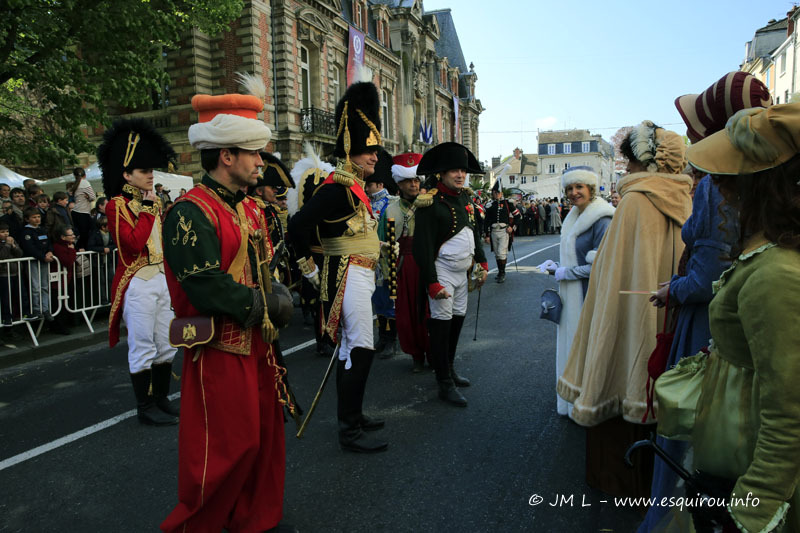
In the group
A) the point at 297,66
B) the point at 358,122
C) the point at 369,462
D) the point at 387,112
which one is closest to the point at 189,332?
the point at 369,462

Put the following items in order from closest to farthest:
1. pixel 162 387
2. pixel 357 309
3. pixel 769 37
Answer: pixel 357 309 → pixel 162 387 → pixel 769 37

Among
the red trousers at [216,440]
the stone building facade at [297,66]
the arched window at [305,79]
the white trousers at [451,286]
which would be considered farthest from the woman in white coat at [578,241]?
the arched window at [305,79]

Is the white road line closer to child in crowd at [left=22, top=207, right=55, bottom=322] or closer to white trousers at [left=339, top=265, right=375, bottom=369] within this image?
white trousers at [left=339, top=265, right=375, bottom=369]

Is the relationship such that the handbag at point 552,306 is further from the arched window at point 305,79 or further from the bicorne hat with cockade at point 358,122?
the arched window at point 305,79

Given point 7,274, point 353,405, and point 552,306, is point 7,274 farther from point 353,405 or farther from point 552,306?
point 552,306

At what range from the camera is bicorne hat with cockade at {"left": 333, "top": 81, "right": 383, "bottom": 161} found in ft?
12.8

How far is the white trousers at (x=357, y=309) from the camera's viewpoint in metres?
3.71

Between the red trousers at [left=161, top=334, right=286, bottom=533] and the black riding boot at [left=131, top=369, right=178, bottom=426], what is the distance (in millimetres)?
2182

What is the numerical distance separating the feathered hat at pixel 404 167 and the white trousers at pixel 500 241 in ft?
21.8

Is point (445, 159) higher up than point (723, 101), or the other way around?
point (445, 159)

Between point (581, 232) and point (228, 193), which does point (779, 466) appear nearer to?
point (228, 193)

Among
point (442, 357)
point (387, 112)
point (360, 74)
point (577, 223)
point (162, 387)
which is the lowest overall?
point (162, 387)

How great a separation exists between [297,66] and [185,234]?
23.2 m

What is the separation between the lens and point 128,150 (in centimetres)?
440
